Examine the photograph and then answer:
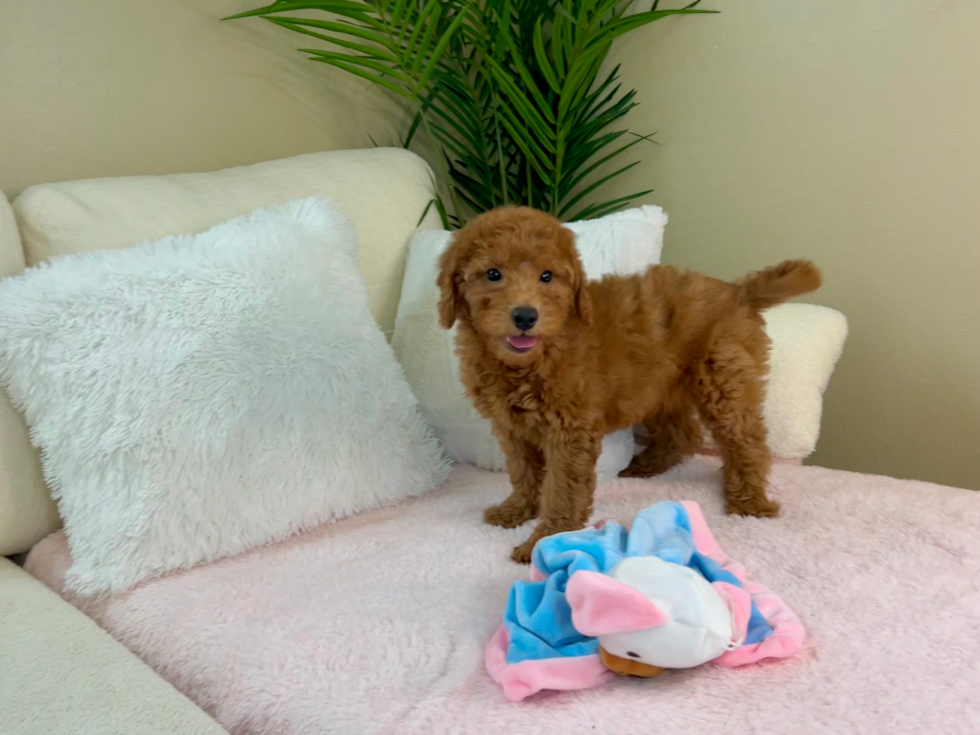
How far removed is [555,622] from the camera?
1.18m

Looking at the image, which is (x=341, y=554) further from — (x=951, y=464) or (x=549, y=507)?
(x=951, y=464)

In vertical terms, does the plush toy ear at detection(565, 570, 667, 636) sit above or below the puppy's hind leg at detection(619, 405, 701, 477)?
above

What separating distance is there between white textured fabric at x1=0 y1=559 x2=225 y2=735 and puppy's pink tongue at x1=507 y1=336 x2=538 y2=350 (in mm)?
846

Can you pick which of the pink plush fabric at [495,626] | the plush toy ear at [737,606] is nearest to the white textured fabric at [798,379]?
the pink plush fabric at [495,626]

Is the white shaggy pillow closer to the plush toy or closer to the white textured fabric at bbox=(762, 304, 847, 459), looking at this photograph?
the plush toy

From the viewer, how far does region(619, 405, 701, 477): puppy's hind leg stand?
194 cm

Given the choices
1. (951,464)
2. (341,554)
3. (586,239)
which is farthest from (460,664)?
(951,464)

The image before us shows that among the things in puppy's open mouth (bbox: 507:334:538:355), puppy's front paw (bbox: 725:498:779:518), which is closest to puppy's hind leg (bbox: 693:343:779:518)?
puppy's front paw (bbox: 725:498:779:518)

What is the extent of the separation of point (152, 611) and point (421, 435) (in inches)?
28.7

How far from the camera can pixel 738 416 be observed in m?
1.75

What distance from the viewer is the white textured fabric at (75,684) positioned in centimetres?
102

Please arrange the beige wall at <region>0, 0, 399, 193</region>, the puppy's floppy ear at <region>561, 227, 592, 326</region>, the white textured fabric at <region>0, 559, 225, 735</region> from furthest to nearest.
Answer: the beige wall at <region>0, 0, 399, 193</region>
the puppy's floppy ear at <region>561, 227, 592, 326</region>
the white textured fabric at <region>0, 559, 225, 735</region>

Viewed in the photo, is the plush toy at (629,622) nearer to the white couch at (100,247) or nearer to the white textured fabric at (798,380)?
the white couch at (100,247)

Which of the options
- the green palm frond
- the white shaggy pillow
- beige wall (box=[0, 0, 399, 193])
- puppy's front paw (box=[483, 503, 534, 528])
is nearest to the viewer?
the white shaggy pillow
